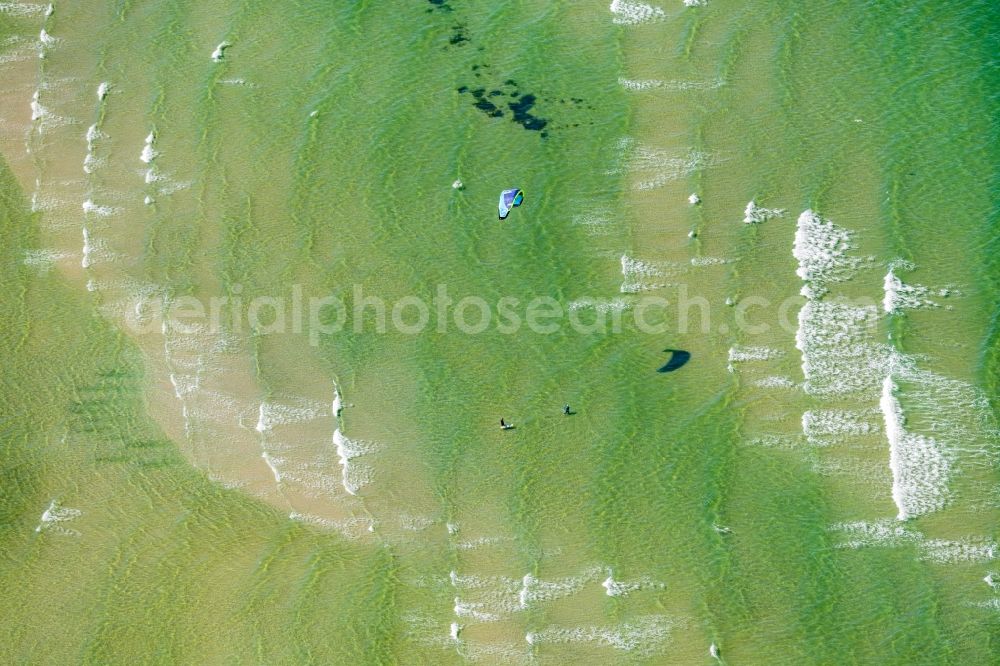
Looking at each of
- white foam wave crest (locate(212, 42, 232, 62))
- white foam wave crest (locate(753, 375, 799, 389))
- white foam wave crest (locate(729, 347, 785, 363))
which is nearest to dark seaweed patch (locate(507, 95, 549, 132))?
white foam wave crest (locate(729, 347, 785, 363))

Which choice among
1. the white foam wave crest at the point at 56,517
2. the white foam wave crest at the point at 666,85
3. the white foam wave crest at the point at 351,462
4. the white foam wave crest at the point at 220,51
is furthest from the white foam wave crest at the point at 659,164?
the white foam wave crest at the point at 56,517

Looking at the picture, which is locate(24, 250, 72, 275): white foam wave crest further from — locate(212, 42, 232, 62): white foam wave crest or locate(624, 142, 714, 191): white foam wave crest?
locate(624, 142, 714, 191): white foam wave crest

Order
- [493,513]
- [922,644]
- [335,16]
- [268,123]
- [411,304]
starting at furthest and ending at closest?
[335,16], [268,123], [411,304], [493,513], [922,644]

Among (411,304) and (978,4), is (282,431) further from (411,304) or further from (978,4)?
(978,4)

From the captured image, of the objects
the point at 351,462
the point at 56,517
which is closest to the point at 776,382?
the point at 351,462

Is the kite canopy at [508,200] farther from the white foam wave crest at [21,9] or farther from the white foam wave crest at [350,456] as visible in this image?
the white foam wave crest at [21,9]

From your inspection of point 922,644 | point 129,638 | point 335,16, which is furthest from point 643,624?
point 335,16
